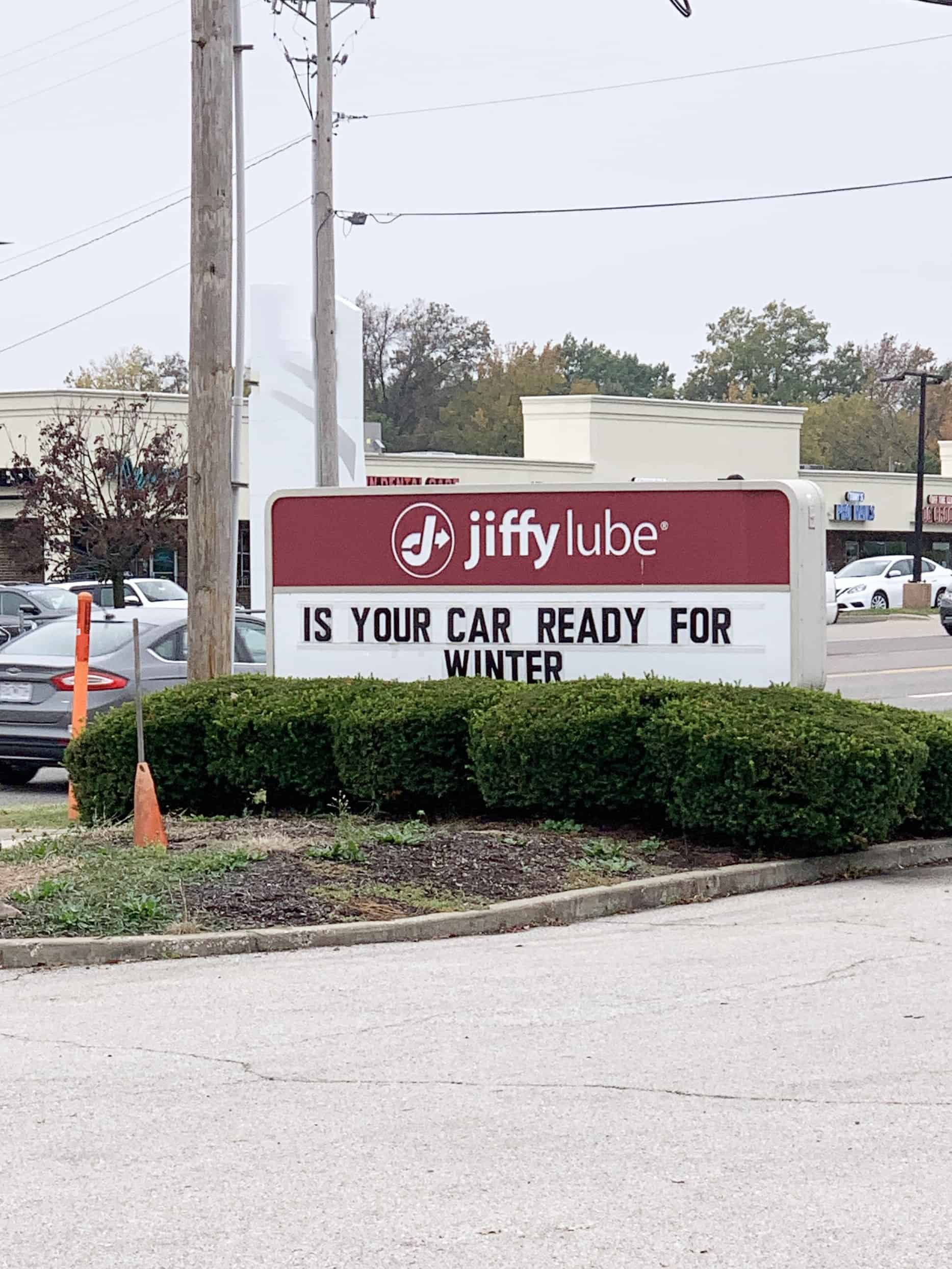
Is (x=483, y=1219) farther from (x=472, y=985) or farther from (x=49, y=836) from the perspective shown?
(x=49, y=836)

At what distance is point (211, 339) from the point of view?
1272 centimetres

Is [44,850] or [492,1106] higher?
[44,850]

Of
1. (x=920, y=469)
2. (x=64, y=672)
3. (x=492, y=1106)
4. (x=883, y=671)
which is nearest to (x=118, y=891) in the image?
(x=492, y=1106)

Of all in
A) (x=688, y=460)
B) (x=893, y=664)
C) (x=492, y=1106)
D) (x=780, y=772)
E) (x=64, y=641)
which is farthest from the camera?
(x=688, y=460)

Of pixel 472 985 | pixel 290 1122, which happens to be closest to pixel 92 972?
pixel 472 985

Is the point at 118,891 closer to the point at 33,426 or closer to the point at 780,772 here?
the point at 780,772

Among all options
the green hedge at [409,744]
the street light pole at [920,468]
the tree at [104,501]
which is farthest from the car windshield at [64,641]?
the street light pole at [920,468]

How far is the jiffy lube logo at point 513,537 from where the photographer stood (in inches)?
484

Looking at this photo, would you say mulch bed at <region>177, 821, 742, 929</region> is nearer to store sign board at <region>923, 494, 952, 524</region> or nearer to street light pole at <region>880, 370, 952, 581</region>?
street light pole at <region>880, 370, 952, 581</region>

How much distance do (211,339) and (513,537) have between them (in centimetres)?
263

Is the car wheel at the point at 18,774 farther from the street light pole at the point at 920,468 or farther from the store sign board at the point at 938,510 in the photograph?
the store sign board at the point at 938,510

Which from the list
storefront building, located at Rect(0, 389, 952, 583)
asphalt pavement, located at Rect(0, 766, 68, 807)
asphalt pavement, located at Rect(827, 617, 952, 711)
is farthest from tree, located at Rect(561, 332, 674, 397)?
asphalt pavement, located at Rect(0, 766, 68, 807)

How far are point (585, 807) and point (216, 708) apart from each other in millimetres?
2591

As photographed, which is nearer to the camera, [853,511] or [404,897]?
[404,897]
